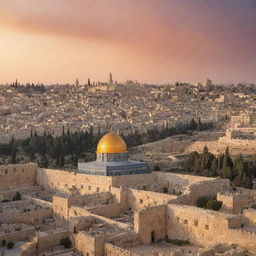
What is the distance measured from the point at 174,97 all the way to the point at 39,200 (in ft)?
327

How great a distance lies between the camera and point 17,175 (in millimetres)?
25766

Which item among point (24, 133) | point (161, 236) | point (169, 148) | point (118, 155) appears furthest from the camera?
point (24, 133)

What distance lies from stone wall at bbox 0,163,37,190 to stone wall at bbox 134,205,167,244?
35.0ft

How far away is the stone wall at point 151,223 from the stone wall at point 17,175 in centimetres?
1068

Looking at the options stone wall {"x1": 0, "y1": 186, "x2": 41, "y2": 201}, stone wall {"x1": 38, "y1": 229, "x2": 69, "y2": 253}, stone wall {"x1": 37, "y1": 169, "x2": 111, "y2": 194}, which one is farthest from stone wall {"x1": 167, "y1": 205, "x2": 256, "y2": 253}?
stone wall {"x1": 0, "y1": 186, "x2": 41, "y2": 201}

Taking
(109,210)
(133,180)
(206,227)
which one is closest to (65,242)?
(109,210)

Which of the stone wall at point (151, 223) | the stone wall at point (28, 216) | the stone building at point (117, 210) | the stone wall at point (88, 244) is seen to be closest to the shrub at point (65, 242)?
the stone building at point (117, 210)

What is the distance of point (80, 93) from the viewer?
13150 centimetres

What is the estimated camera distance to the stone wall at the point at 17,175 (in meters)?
25.3

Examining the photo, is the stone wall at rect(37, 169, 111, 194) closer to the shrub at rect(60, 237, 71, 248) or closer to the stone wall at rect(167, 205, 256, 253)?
the shrub at rect(60, 237, 71, 248)

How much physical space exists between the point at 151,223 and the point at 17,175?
11029 millimetres

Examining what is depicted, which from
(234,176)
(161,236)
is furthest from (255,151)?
(161,236)

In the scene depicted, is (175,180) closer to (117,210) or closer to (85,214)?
(117,210)

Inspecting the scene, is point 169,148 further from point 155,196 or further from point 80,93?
point 80,93
